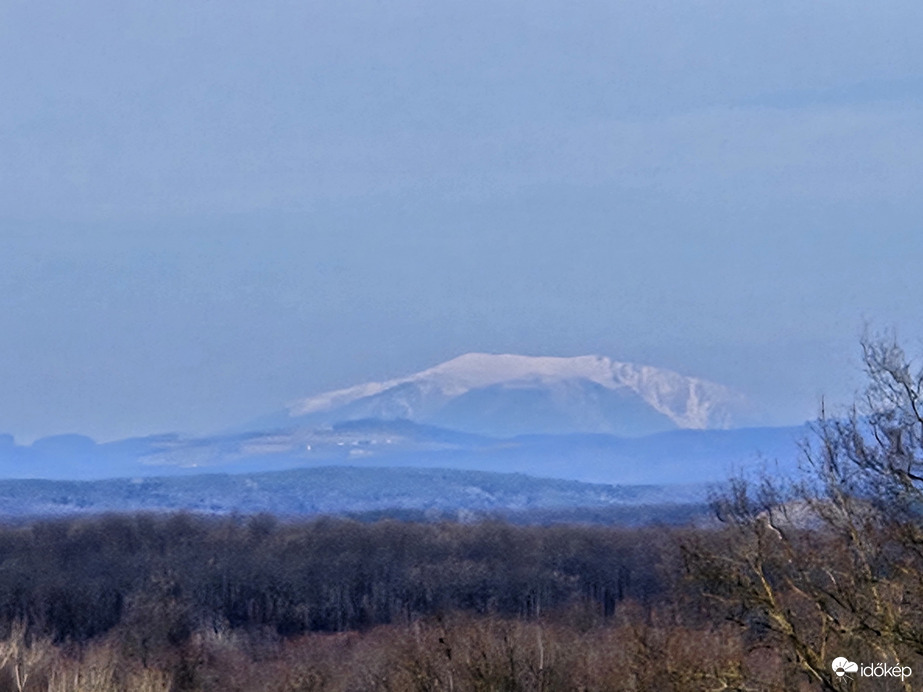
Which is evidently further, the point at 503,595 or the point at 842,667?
the point at 503,595

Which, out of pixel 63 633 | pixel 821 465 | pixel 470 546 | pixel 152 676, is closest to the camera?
pixel 821 465

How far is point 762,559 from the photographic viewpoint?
15.4 m

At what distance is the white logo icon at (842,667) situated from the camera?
15.6 m

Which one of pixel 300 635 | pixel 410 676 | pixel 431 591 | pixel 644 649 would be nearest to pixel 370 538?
pixel 431 591

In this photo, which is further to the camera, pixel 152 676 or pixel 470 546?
pixel 470 546

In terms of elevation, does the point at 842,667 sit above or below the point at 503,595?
above

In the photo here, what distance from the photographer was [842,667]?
16.1 metres

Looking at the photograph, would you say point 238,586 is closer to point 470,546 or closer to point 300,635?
point 300,635

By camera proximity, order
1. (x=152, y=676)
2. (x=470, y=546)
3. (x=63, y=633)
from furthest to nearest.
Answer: (x=470, y=546) → (x=63, y=633) → (x=152, y=676)

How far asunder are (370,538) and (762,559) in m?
102

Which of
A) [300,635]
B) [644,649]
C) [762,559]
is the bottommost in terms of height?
[300,635]

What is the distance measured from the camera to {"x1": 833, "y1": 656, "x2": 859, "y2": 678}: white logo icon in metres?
15.6

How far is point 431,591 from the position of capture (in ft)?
327

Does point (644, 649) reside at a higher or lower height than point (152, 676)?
higher
